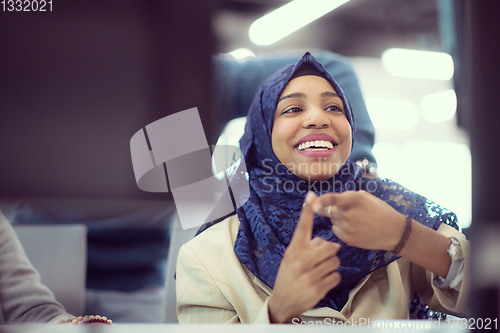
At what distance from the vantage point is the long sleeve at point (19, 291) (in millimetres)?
959

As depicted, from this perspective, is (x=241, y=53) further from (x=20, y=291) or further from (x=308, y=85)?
(x=20, y=291)

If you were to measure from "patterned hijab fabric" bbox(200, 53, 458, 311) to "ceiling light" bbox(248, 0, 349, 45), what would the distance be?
10cm

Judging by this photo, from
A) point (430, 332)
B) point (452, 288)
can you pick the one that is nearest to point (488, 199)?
point (430, 332)

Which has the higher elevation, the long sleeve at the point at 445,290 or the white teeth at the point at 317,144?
the white teeth at the point at 317,144

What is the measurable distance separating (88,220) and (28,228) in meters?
0.15

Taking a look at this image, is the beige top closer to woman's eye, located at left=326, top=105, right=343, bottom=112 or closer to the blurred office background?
the blurred office background

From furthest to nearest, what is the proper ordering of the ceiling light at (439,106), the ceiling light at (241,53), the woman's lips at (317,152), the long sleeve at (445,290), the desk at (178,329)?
the ceiling light at (241,53) → the ceiling light at (439,106) → the woman's lips at (317,152) → the long sleeve at (445,290) → the desk at (178,329)

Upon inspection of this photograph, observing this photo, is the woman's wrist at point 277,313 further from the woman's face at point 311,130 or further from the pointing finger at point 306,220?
the woman's face at point 311,130

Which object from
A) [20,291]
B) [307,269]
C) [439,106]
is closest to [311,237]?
[307,269]

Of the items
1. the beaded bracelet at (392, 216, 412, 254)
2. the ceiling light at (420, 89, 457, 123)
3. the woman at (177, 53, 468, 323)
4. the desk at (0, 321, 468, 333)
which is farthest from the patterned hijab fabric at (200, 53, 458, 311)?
the desk at (0, 321, 468, 333)

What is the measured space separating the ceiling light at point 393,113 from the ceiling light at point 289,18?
283mm

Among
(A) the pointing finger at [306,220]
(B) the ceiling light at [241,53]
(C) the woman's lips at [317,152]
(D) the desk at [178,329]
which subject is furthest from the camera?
(B) the ceiling light at [241,53]

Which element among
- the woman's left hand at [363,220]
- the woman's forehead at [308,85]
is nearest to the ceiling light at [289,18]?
A: the woman's forehead at [308,85]

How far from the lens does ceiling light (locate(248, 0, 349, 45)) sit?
38.0 inches
